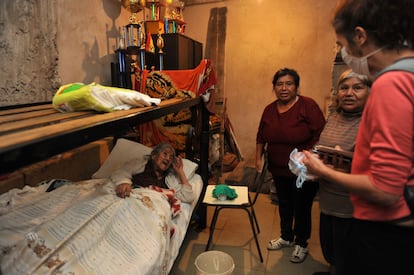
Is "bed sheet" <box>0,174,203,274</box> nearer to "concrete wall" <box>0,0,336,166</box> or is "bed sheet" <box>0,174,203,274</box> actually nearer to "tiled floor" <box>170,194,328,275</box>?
"tiled floor" <box>170,194,328,275</box>

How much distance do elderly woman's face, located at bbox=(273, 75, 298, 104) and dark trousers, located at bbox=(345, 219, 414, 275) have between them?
54.4 inches

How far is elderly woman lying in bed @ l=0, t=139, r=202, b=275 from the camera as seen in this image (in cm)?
105

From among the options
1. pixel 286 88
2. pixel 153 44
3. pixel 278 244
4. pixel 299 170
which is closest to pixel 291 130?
pixel 286 88

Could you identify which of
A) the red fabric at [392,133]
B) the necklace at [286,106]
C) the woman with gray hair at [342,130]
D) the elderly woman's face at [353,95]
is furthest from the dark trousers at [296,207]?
the red fabric at [392,133]

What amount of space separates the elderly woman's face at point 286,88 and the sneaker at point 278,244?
1.16 m

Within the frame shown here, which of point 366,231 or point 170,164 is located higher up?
point 366,231

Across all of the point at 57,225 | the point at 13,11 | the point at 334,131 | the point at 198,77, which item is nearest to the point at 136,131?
the point at 198,77

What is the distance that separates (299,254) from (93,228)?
1587mm

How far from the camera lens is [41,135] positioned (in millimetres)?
676

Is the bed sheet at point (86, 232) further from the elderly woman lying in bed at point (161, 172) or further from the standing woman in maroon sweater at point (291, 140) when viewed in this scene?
the standing woman in maroon sweater at point (291, 140)

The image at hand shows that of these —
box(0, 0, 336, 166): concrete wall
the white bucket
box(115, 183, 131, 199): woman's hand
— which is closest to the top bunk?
box(115, 183, 131, 199): woman's hand

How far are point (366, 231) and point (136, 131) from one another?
2.53 meters

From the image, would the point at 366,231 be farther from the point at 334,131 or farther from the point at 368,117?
the point at 334,131

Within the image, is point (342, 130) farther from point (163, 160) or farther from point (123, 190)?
point (123, 190)
